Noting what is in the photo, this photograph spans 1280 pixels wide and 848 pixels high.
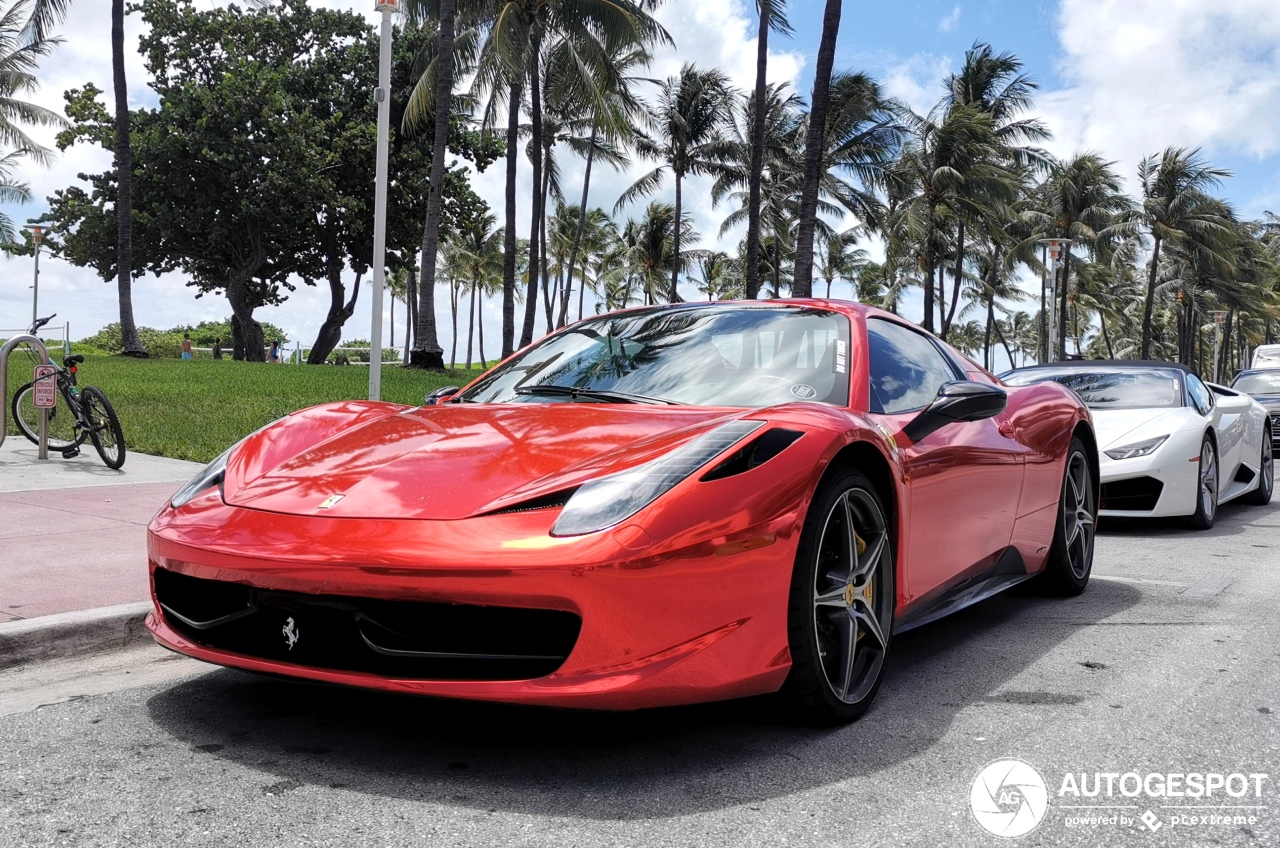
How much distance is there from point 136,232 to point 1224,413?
29.2 m

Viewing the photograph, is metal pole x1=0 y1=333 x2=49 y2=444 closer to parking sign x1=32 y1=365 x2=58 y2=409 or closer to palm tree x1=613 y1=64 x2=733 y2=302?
parking sign x1=32 y1=365 x2=58 y2=409

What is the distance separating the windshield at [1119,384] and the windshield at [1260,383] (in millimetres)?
10827

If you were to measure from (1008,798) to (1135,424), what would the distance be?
593 cm

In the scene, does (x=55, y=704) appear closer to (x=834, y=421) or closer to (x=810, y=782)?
(x=810, y=782)

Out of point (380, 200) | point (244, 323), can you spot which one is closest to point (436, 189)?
point (380, 200)

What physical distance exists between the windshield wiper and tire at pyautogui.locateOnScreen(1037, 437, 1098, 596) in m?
2.40

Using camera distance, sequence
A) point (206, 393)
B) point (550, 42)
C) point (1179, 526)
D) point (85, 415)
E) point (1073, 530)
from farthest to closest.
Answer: point (550, 42), point (206, 393), point (85, 415), point (1179, 526), point (1073, 530)

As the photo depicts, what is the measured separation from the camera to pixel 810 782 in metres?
2.62

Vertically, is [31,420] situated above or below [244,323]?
below

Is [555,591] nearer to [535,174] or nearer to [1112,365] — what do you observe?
[1112,365]

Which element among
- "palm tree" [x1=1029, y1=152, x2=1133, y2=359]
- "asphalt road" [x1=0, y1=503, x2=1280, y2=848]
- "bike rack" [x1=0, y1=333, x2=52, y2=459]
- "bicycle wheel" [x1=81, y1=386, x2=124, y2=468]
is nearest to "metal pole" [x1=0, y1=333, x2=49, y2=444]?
"bike rack" [x1=0, y1=333, x2=52, y2=459]

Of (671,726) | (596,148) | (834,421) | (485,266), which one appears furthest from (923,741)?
(485,266)

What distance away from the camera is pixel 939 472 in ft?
12.1

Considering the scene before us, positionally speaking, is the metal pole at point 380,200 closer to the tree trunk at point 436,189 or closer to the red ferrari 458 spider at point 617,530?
the red ferrari 458 spider at point 617,530
